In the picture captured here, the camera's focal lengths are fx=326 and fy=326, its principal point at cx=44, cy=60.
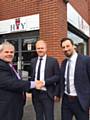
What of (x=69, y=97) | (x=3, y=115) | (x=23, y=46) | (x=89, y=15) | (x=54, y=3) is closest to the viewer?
(x=3, y=115)

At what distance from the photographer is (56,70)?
5.18 meters

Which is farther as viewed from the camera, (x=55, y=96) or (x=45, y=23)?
(x=45, y=23)

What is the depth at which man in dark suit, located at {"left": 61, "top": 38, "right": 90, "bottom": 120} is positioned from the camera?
465 cm

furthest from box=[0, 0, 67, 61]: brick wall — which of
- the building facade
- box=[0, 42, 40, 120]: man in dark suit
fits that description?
box=[0, 42, 40, 120]: man in dark suit

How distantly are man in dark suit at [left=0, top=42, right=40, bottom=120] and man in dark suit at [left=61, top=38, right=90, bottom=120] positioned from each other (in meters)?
0.67

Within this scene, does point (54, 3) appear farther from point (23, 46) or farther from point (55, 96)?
point (55, 96)

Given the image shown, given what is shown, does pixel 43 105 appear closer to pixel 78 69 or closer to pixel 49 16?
pixel 78 69

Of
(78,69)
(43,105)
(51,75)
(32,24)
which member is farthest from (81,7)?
(78,69)

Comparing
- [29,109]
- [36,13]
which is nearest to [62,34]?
[36,13]

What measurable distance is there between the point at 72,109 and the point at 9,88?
115 centimetres

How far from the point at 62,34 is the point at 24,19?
47.3 inches

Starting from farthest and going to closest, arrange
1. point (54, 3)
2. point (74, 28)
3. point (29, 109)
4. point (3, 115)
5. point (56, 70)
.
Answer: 1. point (74, 28)
2. point (54, 3)
3. point (29, 109)
4. point (56, 70)
5. point (3, 115)

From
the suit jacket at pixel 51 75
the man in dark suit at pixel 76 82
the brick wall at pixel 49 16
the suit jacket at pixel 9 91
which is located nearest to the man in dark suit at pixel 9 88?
the suit jacket at pixel 9 91

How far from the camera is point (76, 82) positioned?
4.65m
